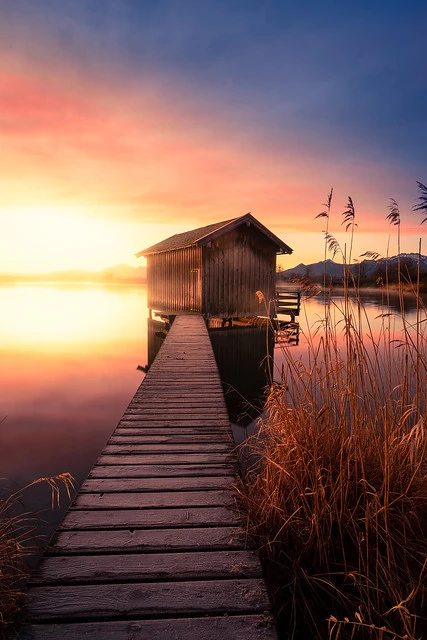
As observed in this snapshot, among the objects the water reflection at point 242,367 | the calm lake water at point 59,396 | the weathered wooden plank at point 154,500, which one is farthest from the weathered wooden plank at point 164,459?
the water reflection at point 242,367

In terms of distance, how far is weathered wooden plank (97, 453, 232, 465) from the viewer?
3.34m

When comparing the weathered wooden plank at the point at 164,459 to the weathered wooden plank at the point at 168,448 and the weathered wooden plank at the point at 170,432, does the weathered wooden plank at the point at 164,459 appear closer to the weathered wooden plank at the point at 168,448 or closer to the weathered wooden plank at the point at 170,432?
the weathered wooden plank at the point at 168,448

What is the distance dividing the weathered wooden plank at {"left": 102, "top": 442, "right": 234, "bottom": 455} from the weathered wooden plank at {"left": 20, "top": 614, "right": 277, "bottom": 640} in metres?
1.85

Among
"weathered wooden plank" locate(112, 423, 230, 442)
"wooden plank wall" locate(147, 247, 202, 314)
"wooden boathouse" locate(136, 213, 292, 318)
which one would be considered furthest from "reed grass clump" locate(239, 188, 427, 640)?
"wooden plank wall" locate(147, 247, 202, 314)

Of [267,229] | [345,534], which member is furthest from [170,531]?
[267,229]

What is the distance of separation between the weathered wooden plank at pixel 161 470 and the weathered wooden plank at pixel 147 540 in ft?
2.36

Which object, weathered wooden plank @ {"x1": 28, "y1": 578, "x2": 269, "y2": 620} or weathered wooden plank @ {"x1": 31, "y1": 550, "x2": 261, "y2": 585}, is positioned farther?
weathered wooden plank @ {"x1": 31, "y1": 550, "x2": 261, "y2": 585}

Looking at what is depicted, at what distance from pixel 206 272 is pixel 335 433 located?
44.0 ft

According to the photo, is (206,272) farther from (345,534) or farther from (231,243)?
(345,534)

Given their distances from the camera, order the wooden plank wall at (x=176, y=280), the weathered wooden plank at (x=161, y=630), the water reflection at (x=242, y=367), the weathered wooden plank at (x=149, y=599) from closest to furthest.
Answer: the weathered wooden plank at (x=161, y=630) < the weathered wooden plank at (x=149, y=599) < the water reflection at (x=242, y=367) < the wooden plank wall at (x=176, y=280)

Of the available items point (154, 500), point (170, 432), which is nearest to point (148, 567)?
point (154, 500)

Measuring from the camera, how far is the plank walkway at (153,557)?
67.2 inches

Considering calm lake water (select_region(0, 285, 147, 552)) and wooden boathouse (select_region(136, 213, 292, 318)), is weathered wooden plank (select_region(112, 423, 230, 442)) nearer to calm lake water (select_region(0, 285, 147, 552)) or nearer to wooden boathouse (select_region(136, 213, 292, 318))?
calm lake water (select_region(0, 285, 147, 552))

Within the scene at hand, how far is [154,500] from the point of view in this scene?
271 cm
